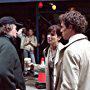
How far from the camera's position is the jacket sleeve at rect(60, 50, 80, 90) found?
361cm

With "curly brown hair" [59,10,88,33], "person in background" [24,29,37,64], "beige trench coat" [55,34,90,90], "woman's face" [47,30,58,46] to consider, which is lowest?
"person in background" [24,29,37,64]

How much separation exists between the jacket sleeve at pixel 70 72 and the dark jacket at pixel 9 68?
105 centimetres

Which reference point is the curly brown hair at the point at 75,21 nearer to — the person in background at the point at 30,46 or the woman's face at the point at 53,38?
the woman's face at the point at 53,38

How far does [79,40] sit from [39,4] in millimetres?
10209

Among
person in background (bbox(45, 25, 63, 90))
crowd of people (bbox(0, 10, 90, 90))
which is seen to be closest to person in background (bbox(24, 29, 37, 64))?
person in background (bbox(45, 25, 63, 90))

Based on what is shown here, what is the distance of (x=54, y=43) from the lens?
6.00 meters

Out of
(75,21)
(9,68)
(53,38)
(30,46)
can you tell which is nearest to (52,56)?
(53,38)

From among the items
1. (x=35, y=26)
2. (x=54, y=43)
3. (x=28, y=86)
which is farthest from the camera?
(x=35, y=26)

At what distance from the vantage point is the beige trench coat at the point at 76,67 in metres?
3.62

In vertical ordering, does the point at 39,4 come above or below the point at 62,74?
above

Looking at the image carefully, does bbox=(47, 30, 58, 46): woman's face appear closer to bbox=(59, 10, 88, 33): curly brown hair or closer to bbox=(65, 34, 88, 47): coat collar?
bbox=(59, 10, 88, 33): curly brown hair

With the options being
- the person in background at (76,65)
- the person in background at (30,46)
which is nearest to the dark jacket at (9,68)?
the person in background at (76,65)

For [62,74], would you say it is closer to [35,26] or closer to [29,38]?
[29,38]

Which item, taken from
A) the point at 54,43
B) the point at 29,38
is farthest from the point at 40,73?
the point at 29,38
